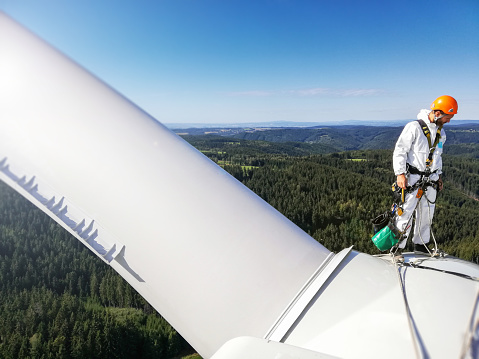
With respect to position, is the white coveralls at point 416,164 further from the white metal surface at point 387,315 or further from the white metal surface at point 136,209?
the white metal surface at point 136,209

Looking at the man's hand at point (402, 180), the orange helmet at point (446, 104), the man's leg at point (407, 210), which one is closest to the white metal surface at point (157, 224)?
the man's hand at point (402, 180)

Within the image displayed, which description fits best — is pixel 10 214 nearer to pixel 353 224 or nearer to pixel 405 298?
pixel 353 224

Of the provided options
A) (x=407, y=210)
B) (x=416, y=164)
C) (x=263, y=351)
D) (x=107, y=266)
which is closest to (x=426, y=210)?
(x=407, y=210)

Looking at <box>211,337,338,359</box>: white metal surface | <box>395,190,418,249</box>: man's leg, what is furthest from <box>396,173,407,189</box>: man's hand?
<box>211,337,338,359</box>: white metal surface

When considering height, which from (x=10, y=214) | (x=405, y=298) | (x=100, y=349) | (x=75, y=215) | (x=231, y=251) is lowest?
(x=100, y=349)

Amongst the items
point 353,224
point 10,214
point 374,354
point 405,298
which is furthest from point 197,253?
point 10,214

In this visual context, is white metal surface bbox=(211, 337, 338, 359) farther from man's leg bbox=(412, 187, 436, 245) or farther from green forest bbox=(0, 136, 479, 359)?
green forest bbox=(0, 136, 479, 359)
